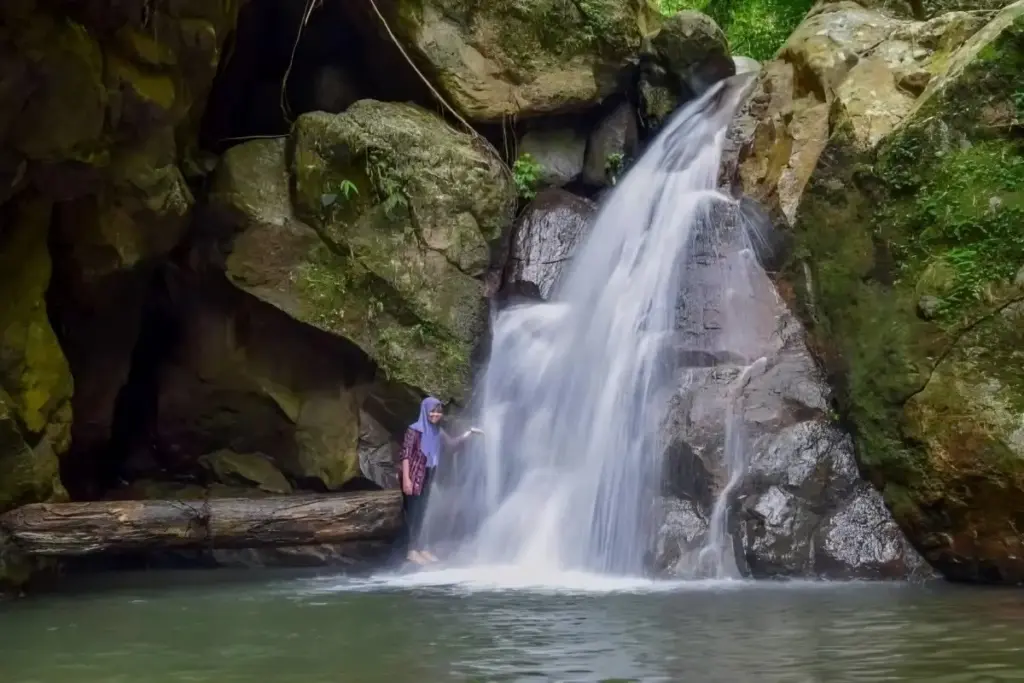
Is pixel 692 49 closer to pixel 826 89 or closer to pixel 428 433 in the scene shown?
pixel 826 89

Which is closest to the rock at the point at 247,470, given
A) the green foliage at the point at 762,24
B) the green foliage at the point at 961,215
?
the green foliage at the point at 961,215

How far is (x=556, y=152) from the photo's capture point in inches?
497

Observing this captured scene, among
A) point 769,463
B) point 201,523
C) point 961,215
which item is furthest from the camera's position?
point 201,523

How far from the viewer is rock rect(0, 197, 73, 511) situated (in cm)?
801

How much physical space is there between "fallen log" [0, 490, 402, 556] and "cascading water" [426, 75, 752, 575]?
3.02 feet

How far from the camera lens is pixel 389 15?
11633 mm

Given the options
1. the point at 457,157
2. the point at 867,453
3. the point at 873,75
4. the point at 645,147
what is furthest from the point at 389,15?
the point at 867,453

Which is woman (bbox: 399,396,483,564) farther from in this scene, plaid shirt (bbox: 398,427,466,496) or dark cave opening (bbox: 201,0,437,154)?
dark cave opening (bbox: 201,0,437,154)

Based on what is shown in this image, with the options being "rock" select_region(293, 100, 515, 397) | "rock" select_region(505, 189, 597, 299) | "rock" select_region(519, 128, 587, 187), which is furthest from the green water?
"rock" select_region(519, 128, 587, 187)

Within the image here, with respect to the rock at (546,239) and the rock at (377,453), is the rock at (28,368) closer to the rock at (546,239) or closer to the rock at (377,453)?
the rock at (377,453)

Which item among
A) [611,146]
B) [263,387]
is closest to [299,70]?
[611,146]

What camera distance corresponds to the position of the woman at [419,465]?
9.09m

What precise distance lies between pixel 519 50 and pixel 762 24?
6.34m

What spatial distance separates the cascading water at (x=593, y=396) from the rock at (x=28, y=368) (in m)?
3.34
